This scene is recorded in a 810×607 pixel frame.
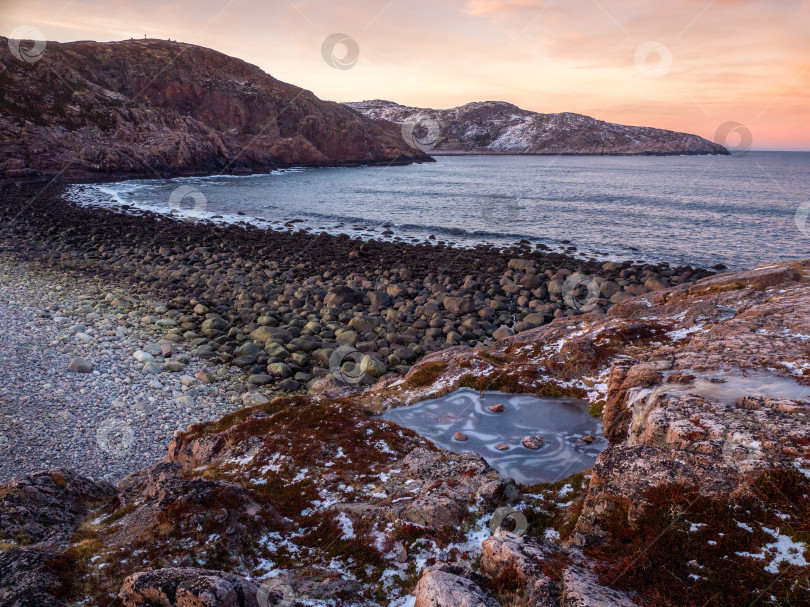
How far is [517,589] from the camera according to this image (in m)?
4.78

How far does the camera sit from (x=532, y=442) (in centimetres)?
934

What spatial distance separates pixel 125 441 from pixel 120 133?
9083 cm

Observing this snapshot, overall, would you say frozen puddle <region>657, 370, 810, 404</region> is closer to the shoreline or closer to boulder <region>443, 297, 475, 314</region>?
the shoreline

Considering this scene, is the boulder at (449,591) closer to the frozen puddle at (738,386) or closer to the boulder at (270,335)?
the frozen puddle at (738,386)

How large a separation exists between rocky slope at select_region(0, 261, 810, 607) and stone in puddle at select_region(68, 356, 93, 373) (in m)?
7.72

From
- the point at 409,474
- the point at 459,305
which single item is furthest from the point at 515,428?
the point at 459,305

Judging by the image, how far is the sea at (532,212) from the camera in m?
40.1

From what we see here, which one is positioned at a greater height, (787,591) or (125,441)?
(787,591)

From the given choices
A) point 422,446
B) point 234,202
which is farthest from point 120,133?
point 422,446

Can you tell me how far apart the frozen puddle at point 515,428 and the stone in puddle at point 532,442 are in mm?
94

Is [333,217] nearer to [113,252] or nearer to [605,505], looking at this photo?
[113,252]

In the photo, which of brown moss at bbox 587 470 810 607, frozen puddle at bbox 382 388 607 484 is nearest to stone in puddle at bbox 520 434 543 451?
frozen puddle at bbox 382 388 607 484

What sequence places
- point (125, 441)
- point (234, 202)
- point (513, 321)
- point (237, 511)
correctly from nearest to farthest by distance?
point (237, 511) → point (125, 441) → point (513, 321) → point (234, 202)

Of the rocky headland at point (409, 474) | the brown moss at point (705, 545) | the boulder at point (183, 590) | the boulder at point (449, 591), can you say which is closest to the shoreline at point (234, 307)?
the rocky headland at point (409, 474)
